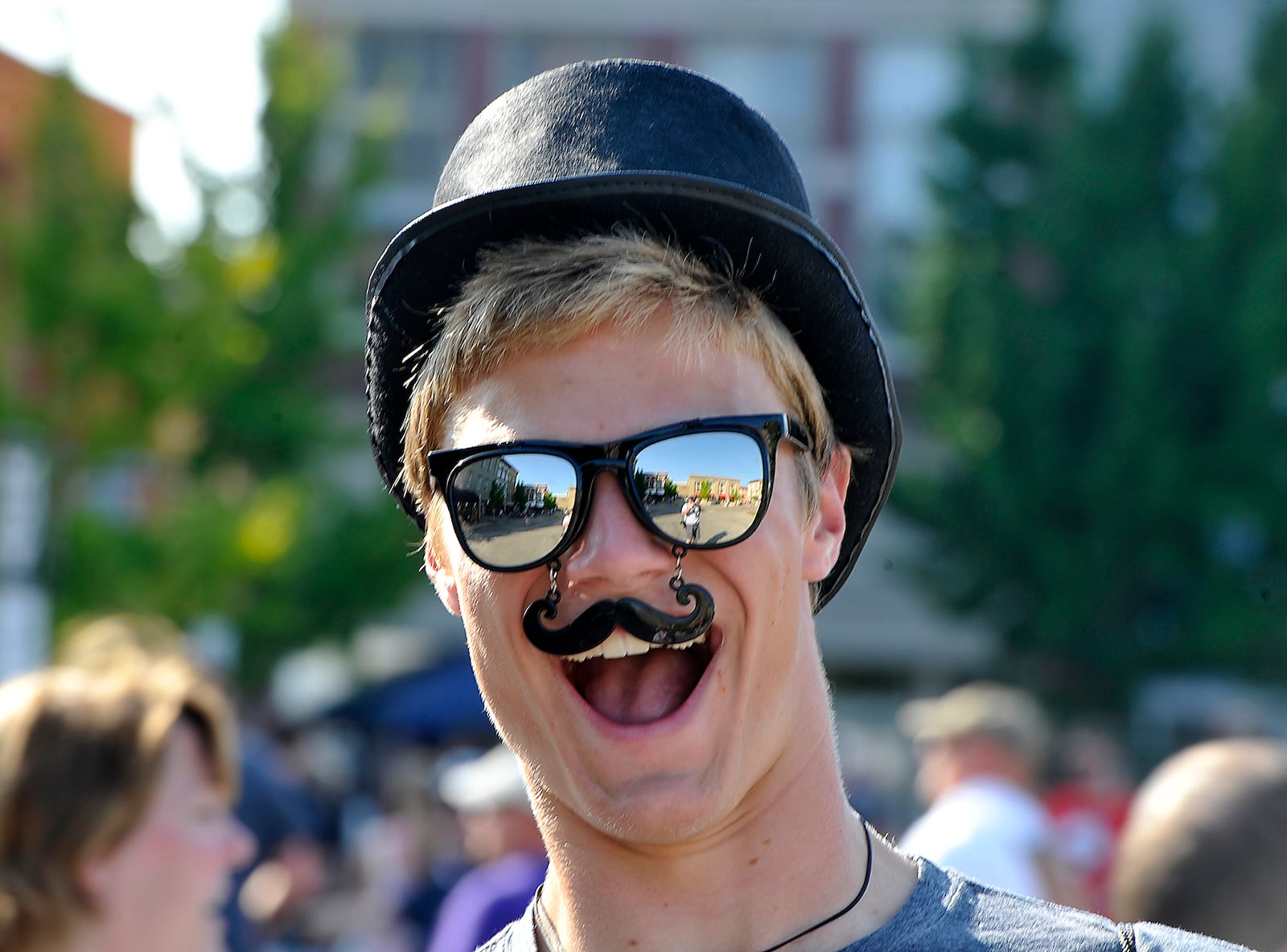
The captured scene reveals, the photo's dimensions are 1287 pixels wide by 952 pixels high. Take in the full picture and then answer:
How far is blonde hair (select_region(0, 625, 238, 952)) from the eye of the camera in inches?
109

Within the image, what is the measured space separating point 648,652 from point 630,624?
87 millimetres

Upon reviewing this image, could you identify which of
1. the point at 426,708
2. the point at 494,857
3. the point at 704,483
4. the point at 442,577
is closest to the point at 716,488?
the point at 704,483

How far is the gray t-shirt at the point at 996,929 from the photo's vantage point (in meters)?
1.50

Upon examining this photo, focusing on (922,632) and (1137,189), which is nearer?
(1137,189)

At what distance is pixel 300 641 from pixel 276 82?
556cm

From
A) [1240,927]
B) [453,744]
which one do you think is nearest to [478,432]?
[1240,927]

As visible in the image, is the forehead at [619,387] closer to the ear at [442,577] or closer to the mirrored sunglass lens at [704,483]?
the mirrored sunglass lens at [704,483]

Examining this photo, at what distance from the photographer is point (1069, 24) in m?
18.2

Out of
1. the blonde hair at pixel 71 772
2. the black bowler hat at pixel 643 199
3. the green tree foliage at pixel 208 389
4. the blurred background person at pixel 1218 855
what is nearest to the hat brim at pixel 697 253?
the black bowler hat at pixel 643 199

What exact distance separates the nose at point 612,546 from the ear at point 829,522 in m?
0.23

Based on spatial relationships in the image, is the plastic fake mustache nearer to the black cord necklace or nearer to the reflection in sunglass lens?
the reflection in sunglass lens

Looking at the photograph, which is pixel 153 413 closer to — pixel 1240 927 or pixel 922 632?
pixel 1240 927

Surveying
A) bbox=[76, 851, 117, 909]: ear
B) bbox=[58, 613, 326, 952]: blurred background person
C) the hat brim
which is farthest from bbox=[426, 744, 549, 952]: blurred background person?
the hat brim

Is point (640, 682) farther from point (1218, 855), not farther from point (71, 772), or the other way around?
point (1218, 855)
